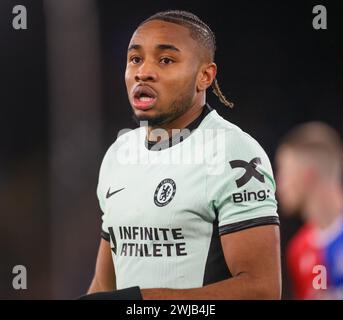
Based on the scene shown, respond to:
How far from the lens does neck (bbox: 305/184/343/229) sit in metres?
3.24

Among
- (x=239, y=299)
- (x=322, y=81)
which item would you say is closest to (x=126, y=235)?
(x=239, y=299)

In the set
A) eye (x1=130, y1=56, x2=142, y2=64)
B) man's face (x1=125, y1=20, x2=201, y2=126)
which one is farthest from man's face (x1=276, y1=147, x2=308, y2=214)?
eye (x1=130, y1=56, x2=142, y2=64)

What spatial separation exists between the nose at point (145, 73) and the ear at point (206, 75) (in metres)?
0.19

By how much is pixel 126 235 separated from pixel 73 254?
11.9 inches

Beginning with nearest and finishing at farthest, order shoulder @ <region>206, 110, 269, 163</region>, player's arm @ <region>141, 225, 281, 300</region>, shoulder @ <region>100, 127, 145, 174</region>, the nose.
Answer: player's arm @ <region>141, 225, 281, 300</region>, shoulder @ <region>206, 110, 269, 163</region>, the nose, shoulder @ <region>100, 127, 145, 174</region>

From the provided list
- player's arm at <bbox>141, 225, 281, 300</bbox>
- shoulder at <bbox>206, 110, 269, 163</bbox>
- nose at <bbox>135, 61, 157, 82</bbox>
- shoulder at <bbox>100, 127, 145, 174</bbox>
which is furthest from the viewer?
shoulder at <bbox>100, 127, 145, 174</bbox>

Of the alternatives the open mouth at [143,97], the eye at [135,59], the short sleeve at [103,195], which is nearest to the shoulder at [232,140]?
the open mouth at [143,97]

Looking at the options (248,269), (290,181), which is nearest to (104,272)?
(248,269)

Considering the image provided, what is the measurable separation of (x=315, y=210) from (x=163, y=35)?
0.98 metres

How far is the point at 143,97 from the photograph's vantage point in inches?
127

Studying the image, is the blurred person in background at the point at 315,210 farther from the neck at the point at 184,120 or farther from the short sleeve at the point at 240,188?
the neck at the point at 184,120

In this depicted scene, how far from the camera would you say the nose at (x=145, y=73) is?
3.19 m

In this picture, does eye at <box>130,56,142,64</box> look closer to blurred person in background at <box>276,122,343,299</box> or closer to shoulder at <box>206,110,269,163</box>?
shoulder at <box>206,110,269,163</box>
